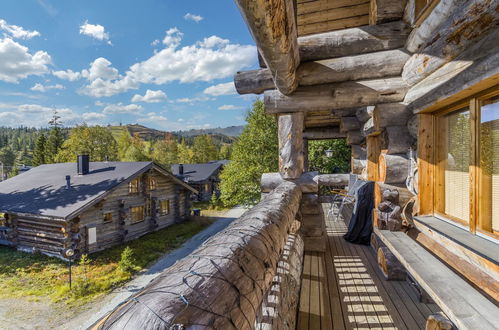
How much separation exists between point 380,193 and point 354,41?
1.98 meters

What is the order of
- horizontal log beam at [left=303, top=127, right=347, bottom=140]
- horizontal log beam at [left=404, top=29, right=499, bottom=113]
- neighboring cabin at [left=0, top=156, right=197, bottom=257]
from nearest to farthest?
horizontal log beam at [left=404, top=29, right=499, bottom=113]
horizontal log beam at [left=303, top=127, right=347, bottom=140]
neighboring cabin at [left=0, top=156, right=197, bottom=257]

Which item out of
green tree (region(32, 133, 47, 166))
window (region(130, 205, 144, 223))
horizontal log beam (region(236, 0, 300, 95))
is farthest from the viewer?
green tree (region(32, 133, 47, 166))

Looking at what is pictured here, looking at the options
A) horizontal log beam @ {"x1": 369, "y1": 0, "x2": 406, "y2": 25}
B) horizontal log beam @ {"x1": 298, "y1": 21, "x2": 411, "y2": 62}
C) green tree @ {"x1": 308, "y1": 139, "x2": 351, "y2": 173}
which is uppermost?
horizontal log beam @ {"x1": 369, "y1": 0, "x2": 406, "y2": 25}

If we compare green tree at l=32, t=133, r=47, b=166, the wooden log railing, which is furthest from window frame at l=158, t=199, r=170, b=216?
green tree at l=32, t=133, r=47, b=166

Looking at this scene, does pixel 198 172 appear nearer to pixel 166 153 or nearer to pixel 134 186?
pixel 134 186

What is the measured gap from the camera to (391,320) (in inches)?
99.1

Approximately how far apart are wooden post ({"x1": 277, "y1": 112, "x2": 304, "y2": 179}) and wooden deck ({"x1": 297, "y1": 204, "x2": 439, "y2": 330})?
151cm

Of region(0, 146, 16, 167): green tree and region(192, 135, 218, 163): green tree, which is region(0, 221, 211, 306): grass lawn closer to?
region(192, 135, 218, 163): green tree

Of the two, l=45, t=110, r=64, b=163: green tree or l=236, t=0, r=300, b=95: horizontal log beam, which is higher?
l=45, t=110, r=64, b=163: green tree

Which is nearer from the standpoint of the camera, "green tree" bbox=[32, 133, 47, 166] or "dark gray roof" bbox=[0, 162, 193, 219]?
"dark gray roof" bbox=[0, 162, 193, 219]

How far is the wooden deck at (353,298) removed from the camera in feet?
8.22

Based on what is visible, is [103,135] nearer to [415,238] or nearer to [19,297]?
[19,297]

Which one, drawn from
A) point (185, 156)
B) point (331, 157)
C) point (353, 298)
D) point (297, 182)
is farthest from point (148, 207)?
point (185, 156)

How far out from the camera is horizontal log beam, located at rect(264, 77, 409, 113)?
304cm
